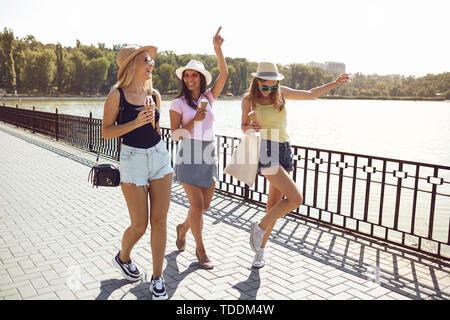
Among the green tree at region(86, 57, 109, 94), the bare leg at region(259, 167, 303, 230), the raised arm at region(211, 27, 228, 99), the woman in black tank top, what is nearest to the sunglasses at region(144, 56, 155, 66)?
the woman in black tank top

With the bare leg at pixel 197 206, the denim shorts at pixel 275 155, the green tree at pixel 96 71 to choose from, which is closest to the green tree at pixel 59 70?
the green tree at pixel 96 71

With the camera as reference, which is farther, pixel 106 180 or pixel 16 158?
pixel 16 158

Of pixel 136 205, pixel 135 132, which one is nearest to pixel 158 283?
pixel 136 205

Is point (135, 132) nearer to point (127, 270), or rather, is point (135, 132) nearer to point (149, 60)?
point (149, 60)

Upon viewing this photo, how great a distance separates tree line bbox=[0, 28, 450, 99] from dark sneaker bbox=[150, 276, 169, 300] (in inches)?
3565

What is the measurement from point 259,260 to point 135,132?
1.80 m

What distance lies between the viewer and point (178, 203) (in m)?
6.69

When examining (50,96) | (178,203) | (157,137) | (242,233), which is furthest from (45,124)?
(50,96)

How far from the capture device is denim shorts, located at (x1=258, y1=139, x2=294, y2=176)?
3908mm

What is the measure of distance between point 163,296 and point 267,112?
185 centimetres

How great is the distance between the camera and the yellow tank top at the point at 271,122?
A: 3936mm
